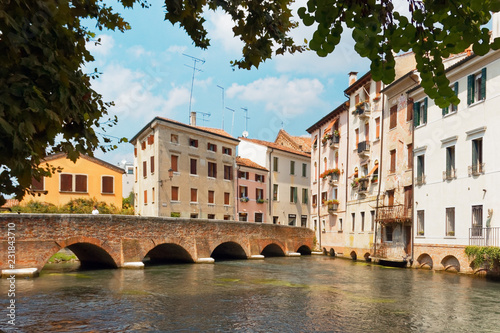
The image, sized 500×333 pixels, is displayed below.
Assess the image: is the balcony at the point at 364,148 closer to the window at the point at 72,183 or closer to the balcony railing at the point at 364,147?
the balcony railing at the point at 364,147

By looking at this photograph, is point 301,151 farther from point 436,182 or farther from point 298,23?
point 298,23

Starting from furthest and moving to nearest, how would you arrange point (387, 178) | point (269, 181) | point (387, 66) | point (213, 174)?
point (269, 181)
point (213, 174)
point (387, 178)
point (387, 66)

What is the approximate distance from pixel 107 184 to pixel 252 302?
25195 millimetres

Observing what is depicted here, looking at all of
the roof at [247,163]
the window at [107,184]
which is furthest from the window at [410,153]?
the window at [107,184]

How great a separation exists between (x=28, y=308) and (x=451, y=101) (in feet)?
46.1

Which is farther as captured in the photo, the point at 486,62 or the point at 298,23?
the point at 486,62

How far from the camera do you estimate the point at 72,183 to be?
1428 inches

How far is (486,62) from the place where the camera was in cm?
2198

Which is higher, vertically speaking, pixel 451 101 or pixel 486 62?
pixel 486 62

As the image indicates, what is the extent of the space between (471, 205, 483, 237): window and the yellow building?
2601 centimetres

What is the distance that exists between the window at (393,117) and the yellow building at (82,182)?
21424mm

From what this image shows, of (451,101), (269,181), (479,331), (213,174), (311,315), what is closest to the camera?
(451,101)

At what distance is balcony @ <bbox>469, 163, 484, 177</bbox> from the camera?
22.2 meters

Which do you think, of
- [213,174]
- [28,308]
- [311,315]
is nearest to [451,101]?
[311,315]
